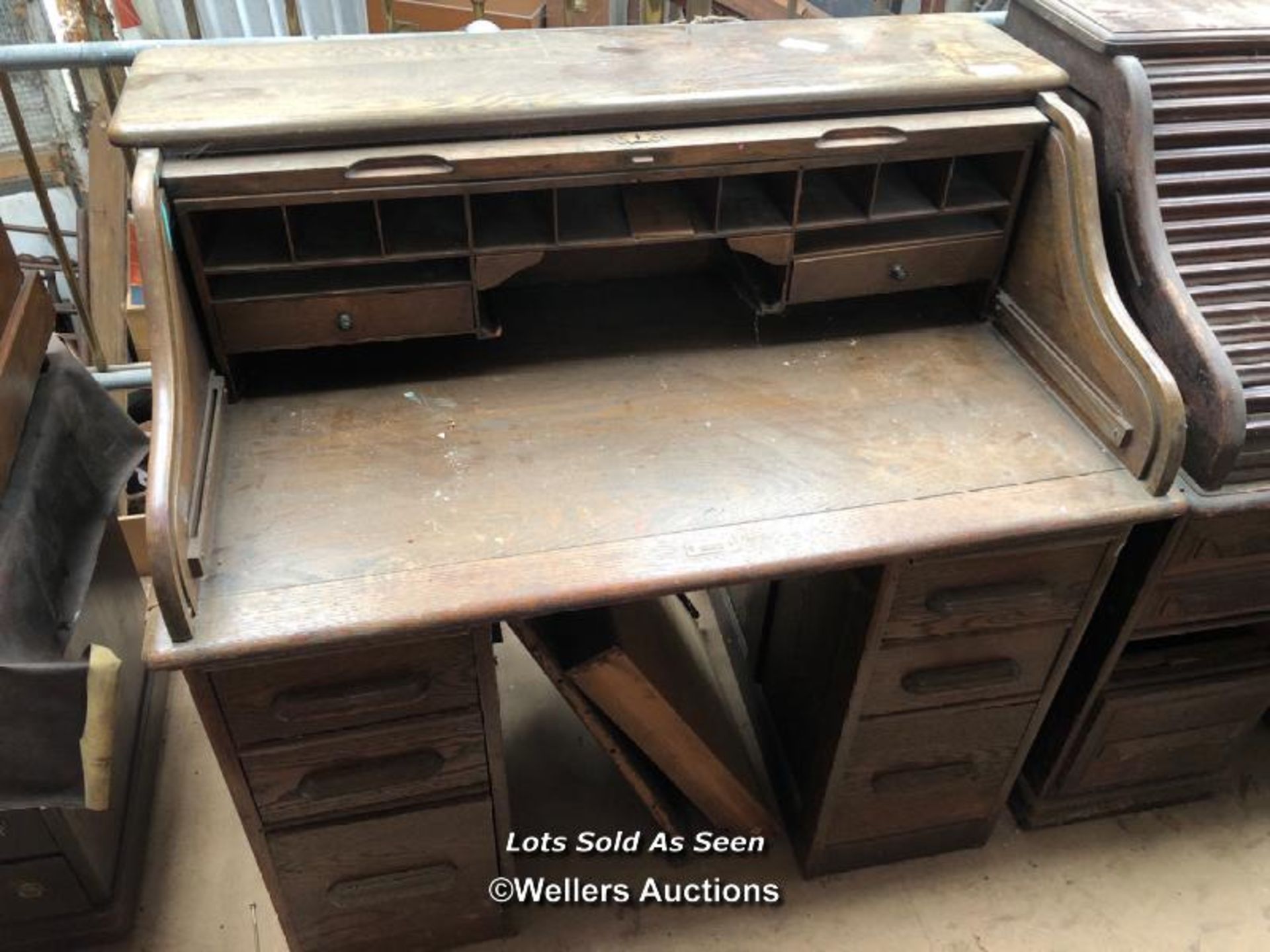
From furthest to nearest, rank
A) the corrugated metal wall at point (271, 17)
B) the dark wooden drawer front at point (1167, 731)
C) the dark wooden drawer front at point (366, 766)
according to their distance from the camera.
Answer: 1. the corrugated metal wall at point (271, 17)
2. the dark wooden drawer front at point (1167, 731)
3. the dark wooden drawer front at point (366, 766)

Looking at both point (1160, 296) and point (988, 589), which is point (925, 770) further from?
point (1160, 296)

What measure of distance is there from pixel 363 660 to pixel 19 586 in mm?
454

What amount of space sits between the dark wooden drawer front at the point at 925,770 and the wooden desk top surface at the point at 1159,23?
965mm

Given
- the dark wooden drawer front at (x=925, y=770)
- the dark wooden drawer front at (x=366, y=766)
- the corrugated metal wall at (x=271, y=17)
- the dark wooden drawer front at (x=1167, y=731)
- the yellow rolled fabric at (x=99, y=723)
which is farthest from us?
the corrugated metal wall at (x=271, y=17)

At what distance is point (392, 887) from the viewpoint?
1.44 meters

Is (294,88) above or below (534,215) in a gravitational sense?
above

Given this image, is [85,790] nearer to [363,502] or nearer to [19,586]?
[19,586]

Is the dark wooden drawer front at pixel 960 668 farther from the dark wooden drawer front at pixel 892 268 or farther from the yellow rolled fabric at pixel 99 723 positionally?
the yellow rolled fabric at pixel 99 723

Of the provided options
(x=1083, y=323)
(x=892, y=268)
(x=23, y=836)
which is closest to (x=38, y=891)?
(x=23, y=836)

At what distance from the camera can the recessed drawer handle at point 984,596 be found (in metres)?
1.34

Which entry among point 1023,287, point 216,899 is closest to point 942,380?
point 1023,287

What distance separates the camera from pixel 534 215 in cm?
138

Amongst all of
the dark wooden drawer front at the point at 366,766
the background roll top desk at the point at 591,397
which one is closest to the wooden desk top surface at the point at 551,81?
the background roll top desk at the point at 591,397

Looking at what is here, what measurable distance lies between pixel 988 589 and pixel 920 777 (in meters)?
0.40
